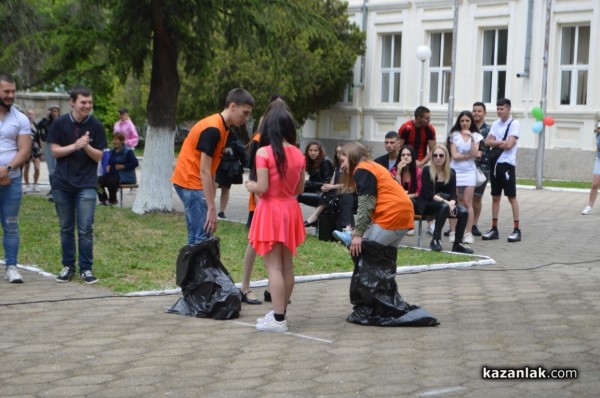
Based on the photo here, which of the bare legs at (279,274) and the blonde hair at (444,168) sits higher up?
the blonde hair at (444,168)

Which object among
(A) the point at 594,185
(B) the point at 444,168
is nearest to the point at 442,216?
(B) the point at 444,168

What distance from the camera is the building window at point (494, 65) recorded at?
3197 centimetres

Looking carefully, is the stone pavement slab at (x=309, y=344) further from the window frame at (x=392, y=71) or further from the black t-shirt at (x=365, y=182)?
the window frame at (x=392, y=71)

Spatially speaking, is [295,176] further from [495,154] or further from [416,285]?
[495,154]

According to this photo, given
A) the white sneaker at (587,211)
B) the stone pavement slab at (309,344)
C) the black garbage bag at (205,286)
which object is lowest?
the white sneaker at (587,211)

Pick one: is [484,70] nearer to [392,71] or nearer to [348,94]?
[392,71]

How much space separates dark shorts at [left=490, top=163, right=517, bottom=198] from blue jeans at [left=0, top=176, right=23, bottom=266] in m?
7.26

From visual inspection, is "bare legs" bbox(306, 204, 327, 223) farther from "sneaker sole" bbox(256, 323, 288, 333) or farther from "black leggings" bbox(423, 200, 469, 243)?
"sneaker sole" bbox(256, 323, 288, 333)

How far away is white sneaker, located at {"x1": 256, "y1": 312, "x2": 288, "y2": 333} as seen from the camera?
8.03 metres

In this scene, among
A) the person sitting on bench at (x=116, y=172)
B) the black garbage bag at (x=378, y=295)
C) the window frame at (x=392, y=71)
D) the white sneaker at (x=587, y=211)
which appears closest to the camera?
the black garbage bag at (x=378, y=295)

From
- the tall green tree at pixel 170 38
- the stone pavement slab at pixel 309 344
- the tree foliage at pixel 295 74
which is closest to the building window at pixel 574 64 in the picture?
the tree foliage at pixel 295 74

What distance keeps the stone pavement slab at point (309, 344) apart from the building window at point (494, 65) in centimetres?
2168

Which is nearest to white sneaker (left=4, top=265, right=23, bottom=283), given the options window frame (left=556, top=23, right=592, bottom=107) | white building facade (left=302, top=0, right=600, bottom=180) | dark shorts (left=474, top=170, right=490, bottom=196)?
dark shorts (left=474, top=170, right=490, bottom=196)

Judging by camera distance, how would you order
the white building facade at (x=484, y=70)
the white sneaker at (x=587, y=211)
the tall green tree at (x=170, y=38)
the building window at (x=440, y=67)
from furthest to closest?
the building window at (x=440, y=67)
the white building facade at (x=484, y=70)
the white sneaker at (x=587, y=211)
the tall green tree at (x=170, y=38)
